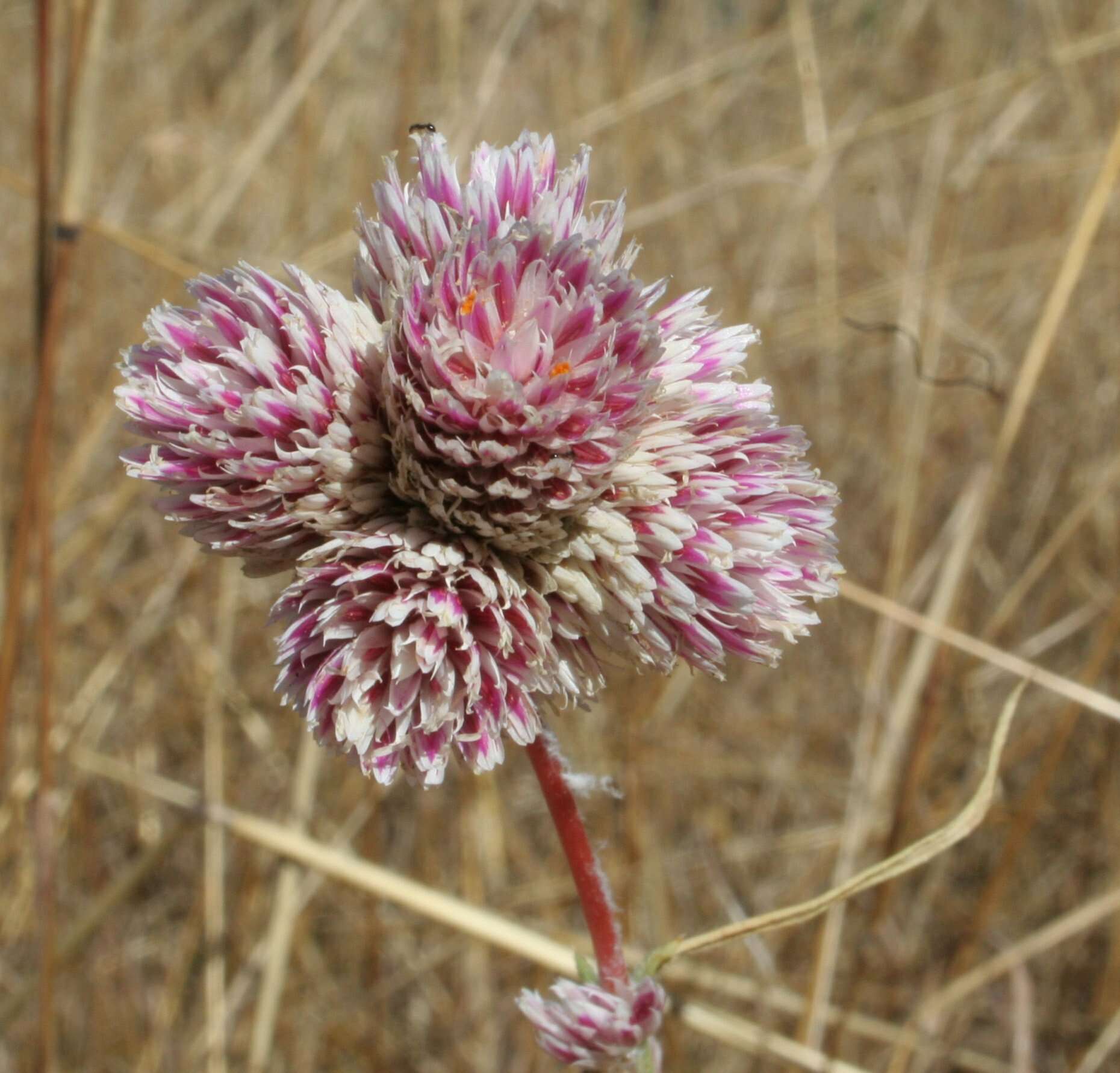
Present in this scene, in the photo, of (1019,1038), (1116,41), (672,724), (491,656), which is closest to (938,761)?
(672,724)

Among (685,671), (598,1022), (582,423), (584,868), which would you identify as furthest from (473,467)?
(685,671)

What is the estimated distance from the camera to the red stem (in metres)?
1.04

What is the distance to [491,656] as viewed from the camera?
957 mm

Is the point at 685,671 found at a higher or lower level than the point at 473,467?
lower

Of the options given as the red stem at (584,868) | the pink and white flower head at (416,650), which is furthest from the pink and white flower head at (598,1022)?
the pink and white flower head at (416,650)

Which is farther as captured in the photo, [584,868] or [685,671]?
[685,671]

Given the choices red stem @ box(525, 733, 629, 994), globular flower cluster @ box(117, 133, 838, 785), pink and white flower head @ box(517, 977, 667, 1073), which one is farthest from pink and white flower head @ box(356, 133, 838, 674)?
pink and white flower head @ box(517, 977, 667, 1073)

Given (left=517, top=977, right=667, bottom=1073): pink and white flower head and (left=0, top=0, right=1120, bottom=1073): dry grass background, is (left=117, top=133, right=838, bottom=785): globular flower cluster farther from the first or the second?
(left=0, top=0, right=1120, bottom=1073): dry grass background

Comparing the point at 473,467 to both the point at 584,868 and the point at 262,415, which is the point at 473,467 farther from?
the point at 584,868

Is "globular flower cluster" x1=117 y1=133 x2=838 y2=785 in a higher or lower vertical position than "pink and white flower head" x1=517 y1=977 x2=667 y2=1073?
higher

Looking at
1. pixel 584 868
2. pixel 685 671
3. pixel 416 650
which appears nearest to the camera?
pixel 416 650

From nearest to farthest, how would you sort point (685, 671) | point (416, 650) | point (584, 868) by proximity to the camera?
point (416, 650)
point (584, 868)
point (685, 671)

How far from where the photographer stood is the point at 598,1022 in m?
1.02

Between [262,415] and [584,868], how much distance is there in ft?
1.71
